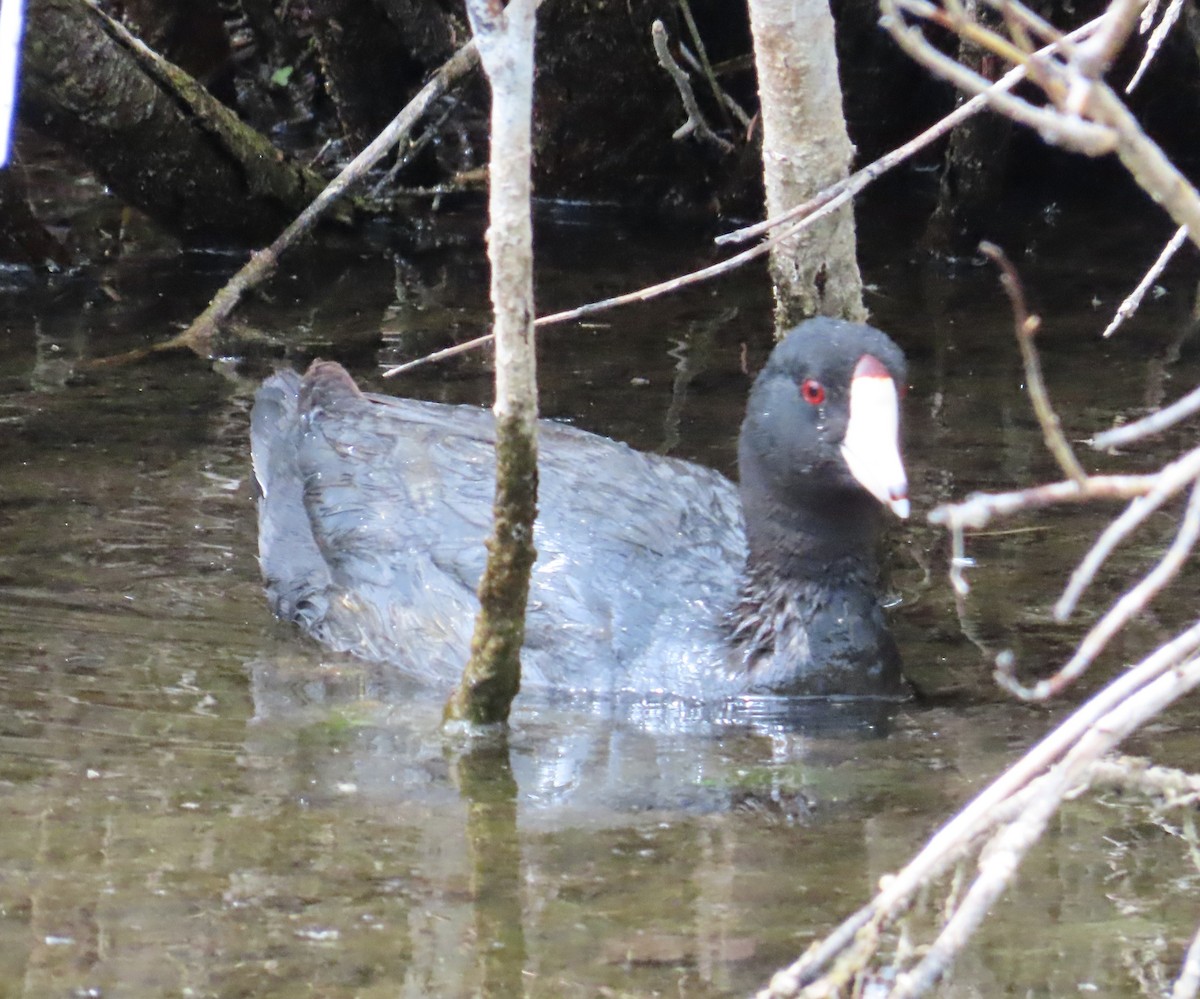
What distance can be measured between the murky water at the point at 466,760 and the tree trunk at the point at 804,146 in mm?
1067

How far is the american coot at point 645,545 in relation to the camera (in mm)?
4672

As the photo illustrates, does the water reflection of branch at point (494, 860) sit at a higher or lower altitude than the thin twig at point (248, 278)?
lower

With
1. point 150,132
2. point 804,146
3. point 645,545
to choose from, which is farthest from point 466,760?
point 150,132

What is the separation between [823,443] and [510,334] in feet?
4.00

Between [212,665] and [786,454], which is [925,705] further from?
[212,665]

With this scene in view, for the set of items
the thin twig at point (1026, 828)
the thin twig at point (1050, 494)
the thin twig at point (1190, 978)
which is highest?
the thin twig at point (1050, 494)

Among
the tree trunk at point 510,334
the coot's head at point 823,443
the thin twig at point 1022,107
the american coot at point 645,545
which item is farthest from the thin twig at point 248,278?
the thin twig at point 1022,107

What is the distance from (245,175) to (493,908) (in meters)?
6.11

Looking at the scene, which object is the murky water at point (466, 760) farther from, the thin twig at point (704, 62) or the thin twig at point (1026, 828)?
the thin twig at point (704, 62)

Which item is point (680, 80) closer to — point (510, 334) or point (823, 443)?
point (823, 443)

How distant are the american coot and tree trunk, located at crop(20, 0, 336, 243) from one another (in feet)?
9.84

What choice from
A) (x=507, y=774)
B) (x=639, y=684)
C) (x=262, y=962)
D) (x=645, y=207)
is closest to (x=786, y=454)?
(x=639, y=684)

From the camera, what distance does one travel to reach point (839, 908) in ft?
11.5

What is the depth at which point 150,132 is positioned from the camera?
8266mm
